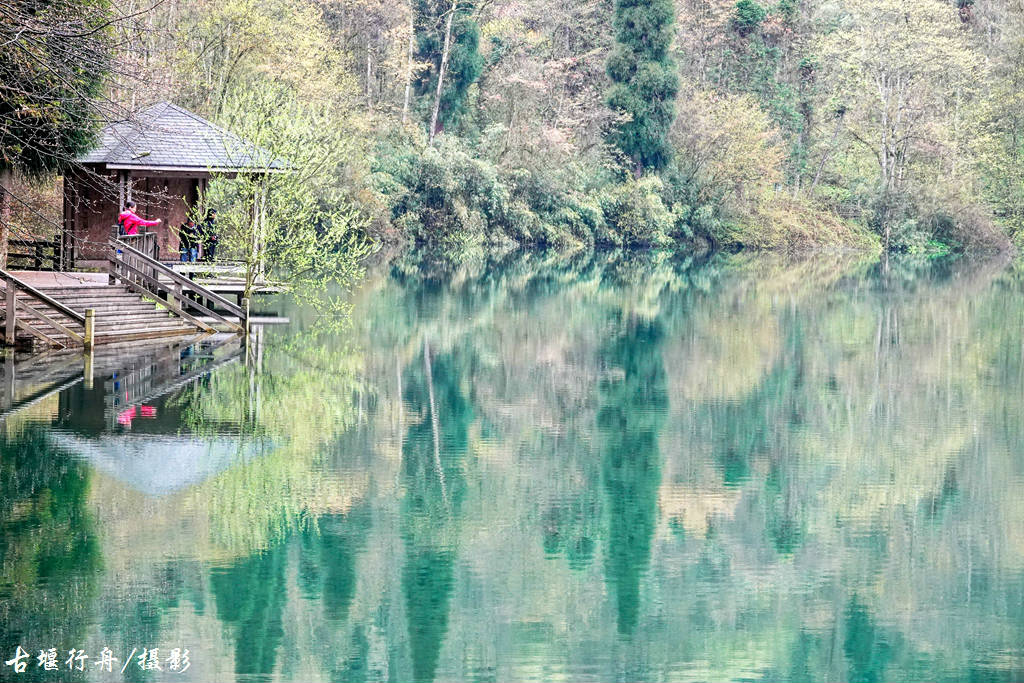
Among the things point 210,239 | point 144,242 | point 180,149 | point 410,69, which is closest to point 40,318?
point 144,242

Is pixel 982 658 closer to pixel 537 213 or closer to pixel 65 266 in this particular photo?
pixel 65 266

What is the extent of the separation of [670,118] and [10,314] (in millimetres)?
49125

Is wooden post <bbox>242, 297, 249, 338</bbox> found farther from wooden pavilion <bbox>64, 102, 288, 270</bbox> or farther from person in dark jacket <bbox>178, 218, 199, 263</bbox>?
person in dark jacket <bbox>178, 218, 199, 263</bbox>

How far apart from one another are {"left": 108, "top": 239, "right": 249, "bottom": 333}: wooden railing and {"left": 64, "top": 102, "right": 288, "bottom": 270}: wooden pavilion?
587mm

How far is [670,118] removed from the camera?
70.5 m

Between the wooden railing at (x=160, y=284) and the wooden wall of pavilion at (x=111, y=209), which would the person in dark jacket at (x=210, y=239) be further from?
the wooden railing at (x=160, y=284)

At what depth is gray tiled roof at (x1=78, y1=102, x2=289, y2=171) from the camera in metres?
30.9

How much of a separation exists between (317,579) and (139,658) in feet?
7.18

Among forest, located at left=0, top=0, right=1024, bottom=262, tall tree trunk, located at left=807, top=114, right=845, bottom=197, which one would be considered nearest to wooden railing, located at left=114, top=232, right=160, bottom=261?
forest, located at left=0, top=0, right=1024, bottom=262

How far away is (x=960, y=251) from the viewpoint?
8025 cm

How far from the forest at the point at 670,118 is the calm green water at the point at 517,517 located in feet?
105

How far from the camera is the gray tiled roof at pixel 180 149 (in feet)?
101

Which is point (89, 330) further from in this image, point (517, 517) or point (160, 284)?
point (517, 517)

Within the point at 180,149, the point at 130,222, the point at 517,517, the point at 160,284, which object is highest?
the point at 180,149
